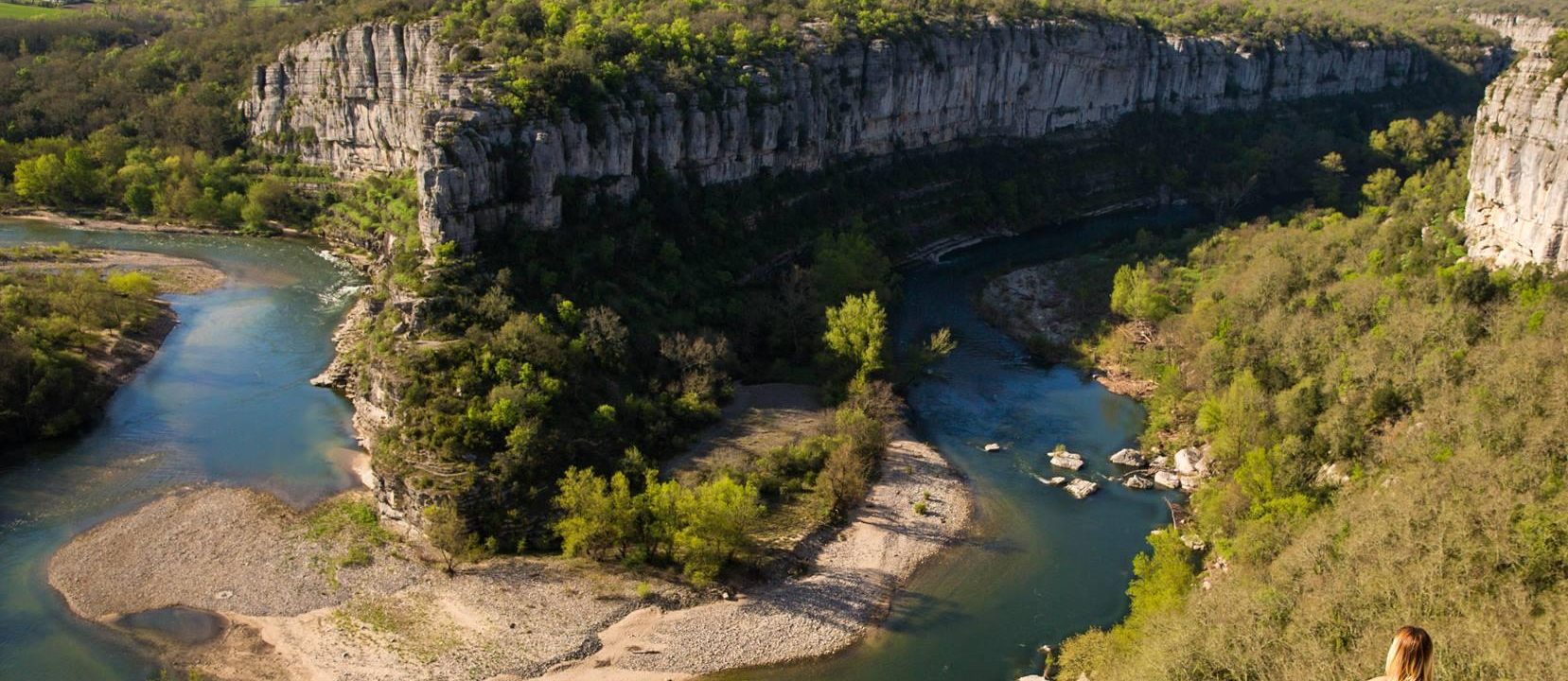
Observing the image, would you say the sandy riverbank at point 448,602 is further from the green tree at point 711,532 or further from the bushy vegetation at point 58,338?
the bushy vegetation at point 58,338

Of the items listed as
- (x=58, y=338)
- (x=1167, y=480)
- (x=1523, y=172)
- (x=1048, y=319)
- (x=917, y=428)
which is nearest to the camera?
(x=1167, y=480)

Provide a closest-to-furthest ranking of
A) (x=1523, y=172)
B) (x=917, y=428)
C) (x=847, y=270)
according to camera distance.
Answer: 1. (x=1523, y=172)
2. (x=917, y=428)
3. (x=847, y=270)

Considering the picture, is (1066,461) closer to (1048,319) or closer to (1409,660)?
(1048,319)

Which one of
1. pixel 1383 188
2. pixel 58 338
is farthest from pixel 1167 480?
pixel 58 338

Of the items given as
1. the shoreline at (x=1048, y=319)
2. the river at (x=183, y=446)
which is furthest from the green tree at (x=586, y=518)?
the shoreline at (x=1048, y=319)

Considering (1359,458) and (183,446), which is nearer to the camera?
(1359,458)

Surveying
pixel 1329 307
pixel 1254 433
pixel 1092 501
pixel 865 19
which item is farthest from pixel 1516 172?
pixel 865 19
